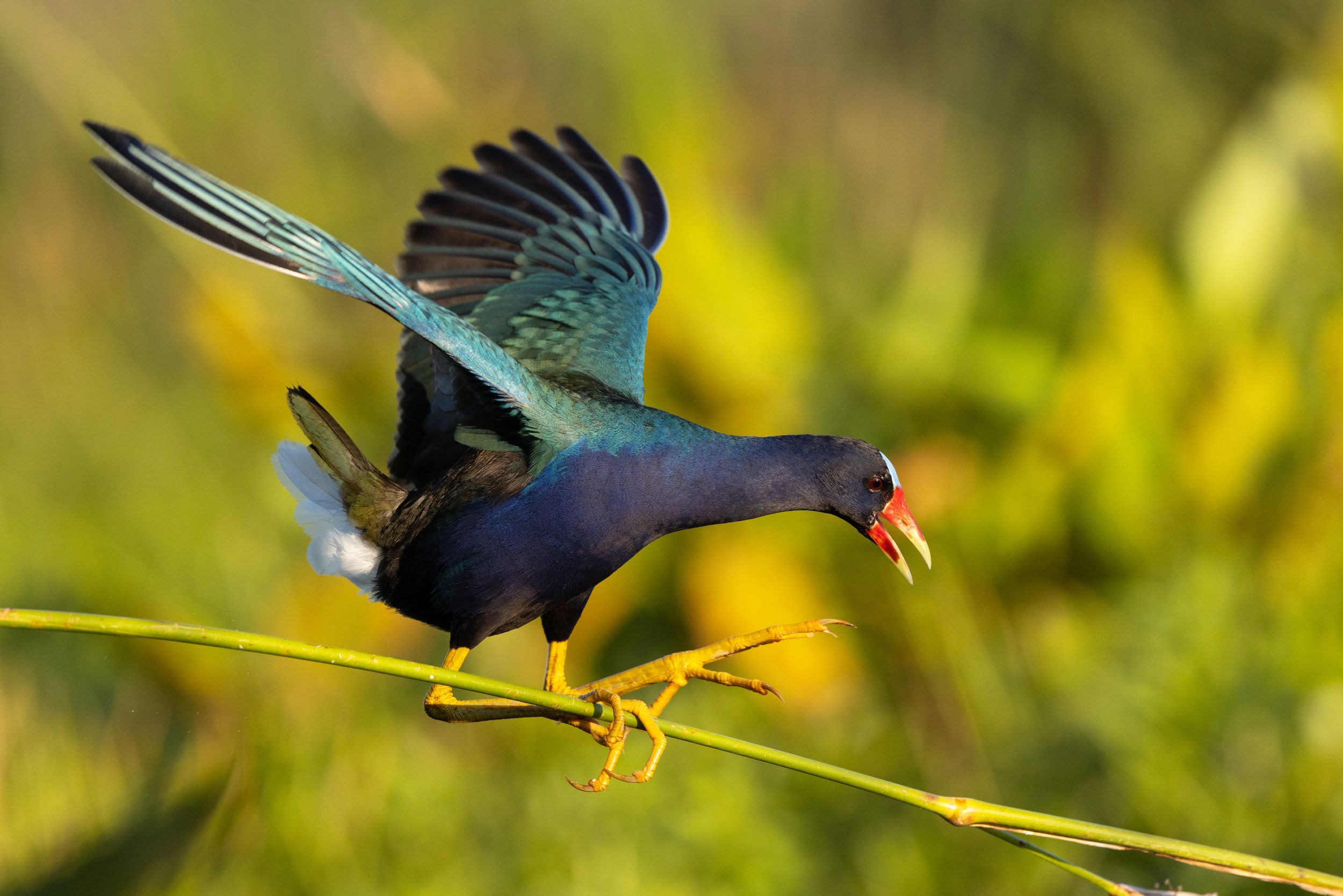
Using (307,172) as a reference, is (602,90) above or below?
above

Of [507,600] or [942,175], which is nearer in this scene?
[507,600]

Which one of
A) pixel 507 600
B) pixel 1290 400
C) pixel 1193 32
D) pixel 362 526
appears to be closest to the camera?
pixel 507 600

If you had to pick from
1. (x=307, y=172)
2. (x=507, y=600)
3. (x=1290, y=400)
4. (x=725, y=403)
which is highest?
(x=1290, y=400)

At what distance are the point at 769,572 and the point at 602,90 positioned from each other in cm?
211

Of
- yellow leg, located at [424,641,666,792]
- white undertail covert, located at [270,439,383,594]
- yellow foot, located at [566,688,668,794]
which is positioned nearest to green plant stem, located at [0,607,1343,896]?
yellow leg, located at [424,641,666,792]

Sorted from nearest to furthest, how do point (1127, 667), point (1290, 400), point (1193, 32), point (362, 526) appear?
point (362, 526), point (1127, 667), point (1290, 400), point (1193, 32)

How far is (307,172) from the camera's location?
4.75 metres

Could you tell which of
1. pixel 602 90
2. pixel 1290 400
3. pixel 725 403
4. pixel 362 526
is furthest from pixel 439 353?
pixel 602 90

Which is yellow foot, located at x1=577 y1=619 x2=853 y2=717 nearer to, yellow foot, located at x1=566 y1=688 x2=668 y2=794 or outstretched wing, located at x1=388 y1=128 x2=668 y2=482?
yellow foot, located at x1=566 y1=688 x2=668 y2=794

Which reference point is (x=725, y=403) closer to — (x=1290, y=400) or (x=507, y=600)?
(x=1290, y=400)

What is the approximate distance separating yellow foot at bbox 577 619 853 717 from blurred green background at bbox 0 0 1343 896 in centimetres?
60

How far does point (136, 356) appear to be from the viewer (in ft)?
15.6

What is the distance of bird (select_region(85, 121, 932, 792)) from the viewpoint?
185 centimetres

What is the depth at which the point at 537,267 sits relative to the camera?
2.81 meters
